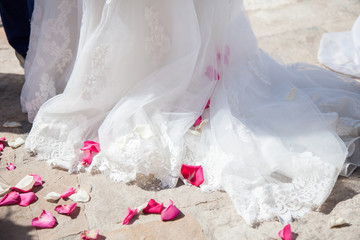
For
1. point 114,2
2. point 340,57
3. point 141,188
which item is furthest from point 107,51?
point 340,57

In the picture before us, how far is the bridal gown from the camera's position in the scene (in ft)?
6.62

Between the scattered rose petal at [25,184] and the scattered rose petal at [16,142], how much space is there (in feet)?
0.99

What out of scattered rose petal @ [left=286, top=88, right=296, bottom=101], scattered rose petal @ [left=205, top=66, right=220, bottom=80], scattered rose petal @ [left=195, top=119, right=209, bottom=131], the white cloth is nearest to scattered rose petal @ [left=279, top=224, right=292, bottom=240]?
scattered rose petal @ [left=195, top=119, right=209, bottom=131]

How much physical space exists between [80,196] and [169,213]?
415 mm

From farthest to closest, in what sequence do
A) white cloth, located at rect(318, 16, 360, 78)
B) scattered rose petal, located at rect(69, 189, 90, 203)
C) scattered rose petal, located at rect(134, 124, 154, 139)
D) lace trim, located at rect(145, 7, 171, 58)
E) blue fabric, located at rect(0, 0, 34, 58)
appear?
1. white cloth, located at rect(318, 16, 360, 78)
2. blue fabric, located at rect(0, 0, 34, 58)
3. lace trim, located at rect(145, 7, 171, 58)
4. scattered rose petal, located at rect(134, 124, 154, 139)
5. scattered rose petal, located at rect(69, 189, 90, 203)

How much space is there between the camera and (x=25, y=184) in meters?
2.03

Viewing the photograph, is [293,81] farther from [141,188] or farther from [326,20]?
[326,20]

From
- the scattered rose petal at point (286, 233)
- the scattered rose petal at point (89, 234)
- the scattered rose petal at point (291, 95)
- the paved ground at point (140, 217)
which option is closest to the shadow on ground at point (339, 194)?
the paved ground at point (140, 217)

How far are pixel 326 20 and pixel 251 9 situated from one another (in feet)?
2.22

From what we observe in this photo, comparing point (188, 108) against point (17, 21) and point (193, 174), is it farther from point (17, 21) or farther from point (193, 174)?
point (17, 21)

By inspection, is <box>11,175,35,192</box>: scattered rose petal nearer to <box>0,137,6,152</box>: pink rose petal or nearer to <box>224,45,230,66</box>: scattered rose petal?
<box>0,137,6,152</box>: pink rose petal

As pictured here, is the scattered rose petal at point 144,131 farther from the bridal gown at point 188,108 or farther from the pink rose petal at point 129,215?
the pink rose petal at point 129,215

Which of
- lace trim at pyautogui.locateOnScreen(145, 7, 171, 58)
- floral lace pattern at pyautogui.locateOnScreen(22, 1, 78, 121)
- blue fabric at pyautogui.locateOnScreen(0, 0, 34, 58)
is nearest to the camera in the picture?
lace trim at pyautogui.locateOnScreen(145, 7, 171, 58)

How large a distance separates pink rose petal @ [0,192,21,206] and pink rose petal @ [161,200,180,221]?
0.64 m
